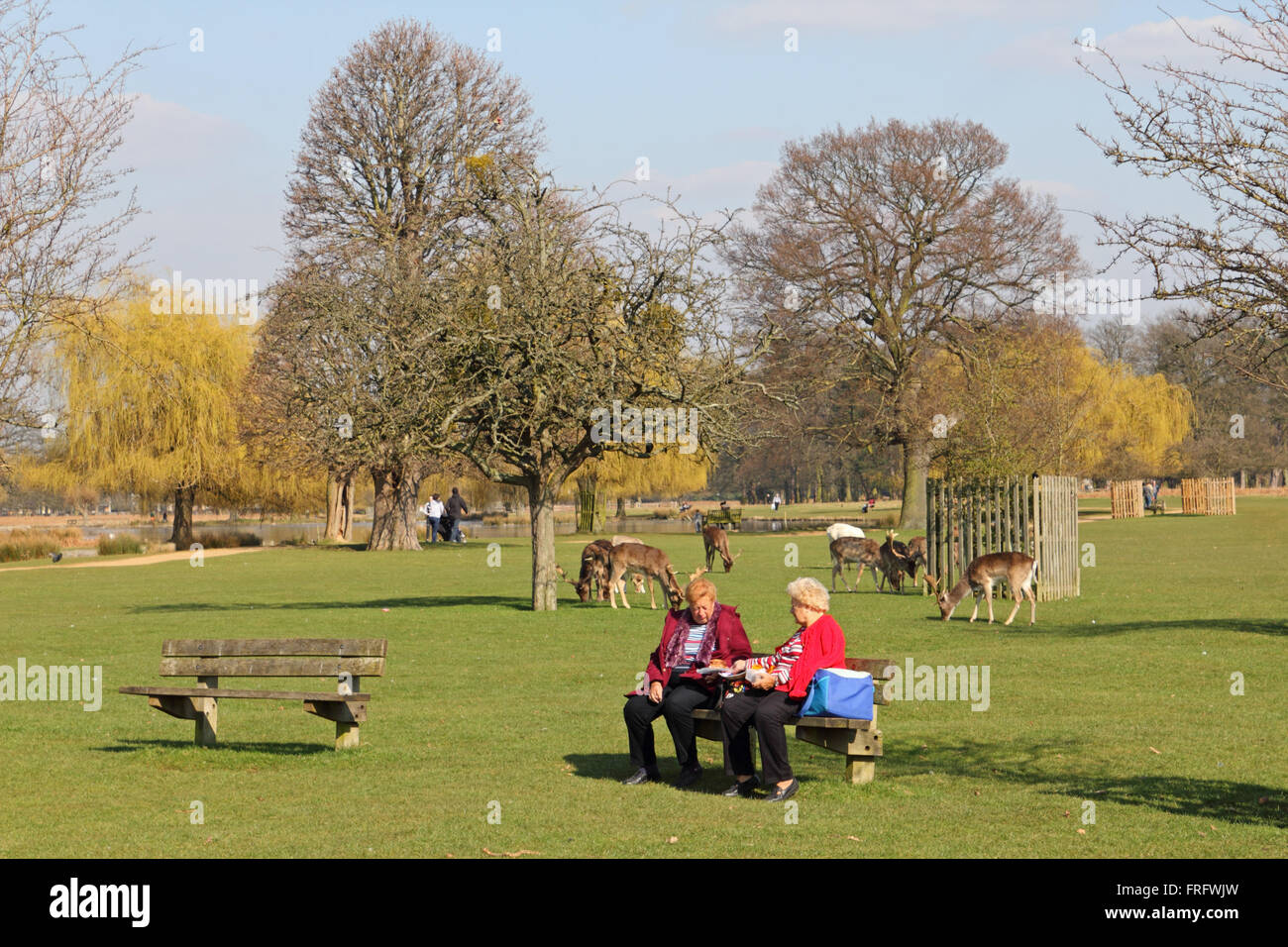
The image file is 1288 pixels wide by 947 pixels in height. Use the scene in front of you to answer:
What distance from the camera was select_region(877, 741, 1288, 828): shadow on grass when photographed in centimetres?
890

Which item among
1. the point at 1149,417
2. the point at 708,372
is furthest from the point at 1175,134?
the point at 1149,417

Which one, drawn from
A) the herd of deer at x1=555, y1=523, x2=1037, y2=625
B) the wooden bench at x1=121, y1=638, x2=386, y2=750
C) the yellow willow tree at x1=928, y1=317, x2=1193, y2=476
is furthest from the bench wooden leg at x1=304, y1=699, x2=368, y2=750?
the yellow willow tree at x1=928, y1=317, x2=1193, y2=476

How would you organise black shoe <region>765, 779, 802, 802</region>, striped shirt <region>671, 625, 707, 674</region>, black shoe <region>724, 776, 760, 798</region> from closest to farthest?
black shoe <region>765, 779, 802, 802</region> < black shoe <region>724, 776, 760, 798</region> < striped shirt <region>671, 625, 707, 674</region>

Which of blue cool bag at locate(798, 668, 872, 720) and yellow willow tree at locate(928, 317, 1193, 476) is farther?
yellow willow tree at locate(928, 317, 1193, 476)

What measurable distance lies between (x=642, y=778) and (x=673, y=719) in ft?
1.63

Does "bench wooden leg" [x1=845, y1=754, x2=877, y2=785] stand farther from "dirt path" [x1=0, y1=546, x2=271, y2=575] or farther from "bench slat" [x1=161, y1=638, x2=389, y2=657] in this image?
"dirt path" [x1=0, y1=546, x2=271, y2=575]

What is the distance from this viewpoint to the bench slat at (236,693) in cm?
1113

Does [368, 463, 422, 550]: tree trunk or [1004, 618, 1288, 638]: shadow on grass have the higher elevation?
[368, 463, 422, 550]: tree trunk

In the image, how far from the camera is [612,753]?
11523 mm

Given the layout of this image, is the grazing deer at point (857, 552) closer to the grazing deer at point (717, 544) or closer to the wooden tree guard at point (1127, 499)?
the grazing deer at point (717, 544)

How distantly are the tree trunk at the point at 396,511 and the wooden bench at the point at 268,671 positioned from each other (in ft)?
130

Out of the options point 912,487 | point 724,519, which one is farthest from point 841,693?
point 724,519

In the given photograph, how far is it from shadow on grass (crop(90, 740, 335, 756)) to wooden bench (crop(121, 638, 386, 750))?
0.16 metres
